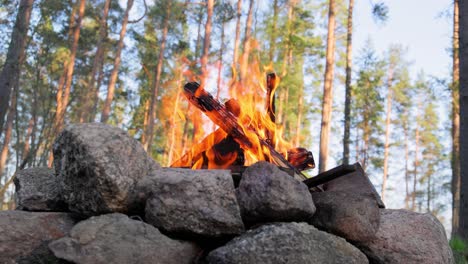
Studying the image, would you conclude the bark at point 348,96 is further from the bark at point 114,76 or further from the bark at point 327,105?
the bark at point 114,76

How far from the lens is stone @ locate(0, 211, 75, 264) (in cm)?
326

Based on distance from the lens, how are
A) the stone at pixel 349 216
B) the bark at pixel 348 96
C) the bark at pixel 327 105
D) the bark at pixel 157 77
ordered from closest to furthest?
the stone at pixel 349 216 < the bark at pixel 327 105 < the bark at pixel 348 96 < the bark at pixel 157 77

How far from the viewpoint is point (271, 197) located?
11.0 feet

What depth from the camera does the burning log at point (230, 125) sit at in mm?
4699

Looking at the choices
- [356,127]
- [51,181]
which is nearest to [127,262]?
[51,181]

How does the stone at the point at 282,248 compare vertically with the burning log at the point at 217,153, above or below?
below

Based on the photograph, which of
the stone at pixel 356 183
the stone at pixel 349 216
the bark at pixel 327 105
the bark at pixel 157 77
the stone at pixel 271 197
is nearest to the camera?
the stone at pixel 271 197

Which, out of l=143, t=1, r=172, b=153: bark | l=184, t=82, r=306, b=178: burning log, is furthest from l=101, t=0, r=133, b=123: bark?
l=184, t=82, r=306, b=178: burning log

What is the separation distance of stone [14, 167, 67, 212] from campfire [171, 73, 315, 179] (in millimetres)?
1482

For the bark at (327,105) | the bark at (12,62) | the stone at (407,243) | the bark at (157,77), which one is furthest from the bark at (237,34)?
the stone at (407,243)

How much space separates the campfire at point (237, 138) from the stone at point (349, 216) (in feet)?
2.79

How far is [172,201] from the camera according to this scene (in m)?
3.27

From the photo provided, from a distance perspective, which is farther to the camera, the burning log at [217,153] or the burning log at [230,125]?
the burning log at [217,153]

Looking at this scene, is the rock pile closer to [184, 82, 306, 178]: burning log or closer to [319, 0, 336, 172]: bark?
[184, 82, 306, 178]: burning log
